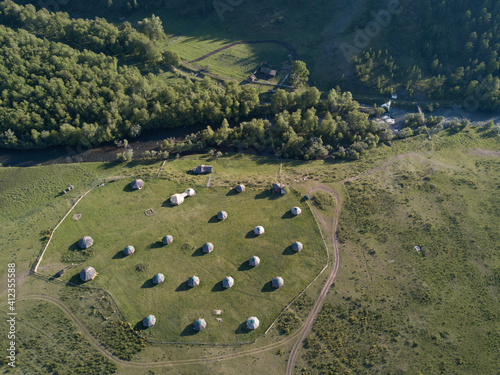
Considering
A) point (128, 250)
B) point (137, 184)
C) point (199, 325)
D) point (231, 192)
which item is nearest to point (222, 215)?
point (231, 192)

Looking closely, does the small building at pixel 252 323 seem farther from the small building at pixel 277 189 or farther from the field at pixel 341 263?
the small building at pixel 277 189

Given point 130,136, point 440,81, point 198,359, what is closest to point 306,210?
point 198,359

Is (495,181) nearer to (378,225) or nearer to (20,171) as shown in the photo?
(378,225)

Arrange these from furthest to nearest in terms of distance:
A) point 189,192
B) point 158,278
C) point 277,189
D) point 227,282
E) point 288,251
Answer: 1. point 277,189
2. point 189,192
3. point 288,251
4. point 158,278
5. point 227,282

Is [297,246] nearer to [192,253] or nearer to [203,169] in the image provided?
[192,253]

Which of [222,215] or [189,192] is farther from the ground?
[189,192]

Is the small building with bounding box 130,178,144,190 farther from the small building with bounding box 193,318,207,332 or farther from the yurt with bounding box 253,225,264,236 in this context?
the small building with bounding box 193,318,207,332

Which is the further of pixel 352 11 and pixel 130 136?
pixel 352 11

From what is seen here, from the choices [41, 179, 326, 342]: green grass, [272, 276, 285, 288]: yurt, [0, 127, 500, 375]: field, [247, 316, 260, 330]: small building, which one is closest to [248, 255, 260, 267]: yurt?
[41, 179, 326, 342]: green grass
